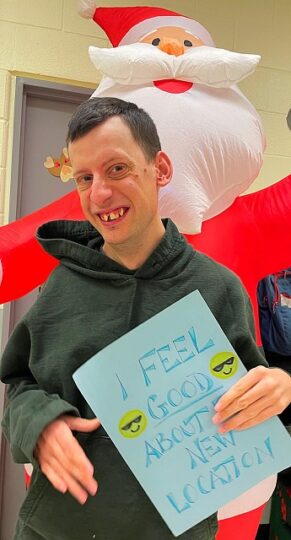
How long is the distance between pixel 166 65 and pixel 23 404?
758mm

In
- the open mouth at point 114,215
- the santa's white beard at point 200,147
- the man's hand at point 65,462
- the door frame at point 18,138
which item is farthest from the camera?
the door frame at point 18,138

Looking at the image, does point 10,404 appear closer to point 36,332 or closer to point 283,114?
point 36,332

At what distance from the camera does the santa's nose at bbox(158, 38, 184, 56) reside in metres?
1.05

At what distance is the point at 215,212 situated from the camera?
1053mm

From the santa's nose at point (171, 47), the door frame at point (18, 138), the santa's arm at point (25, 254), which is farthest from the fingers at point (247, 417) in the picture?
the door frame at point (18, 138)

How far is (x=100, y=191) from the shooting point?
57 cm

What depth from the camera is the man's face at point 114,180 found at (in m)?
0.57

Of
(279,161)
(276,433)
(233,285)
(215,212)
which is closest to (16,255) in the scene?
(215,212)

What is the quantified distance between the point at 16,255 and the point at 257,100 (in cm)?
122

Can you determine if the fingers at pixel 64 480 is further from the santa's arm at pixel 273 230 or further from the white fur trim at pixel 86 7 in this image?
the white fur trim at pixel 86 7

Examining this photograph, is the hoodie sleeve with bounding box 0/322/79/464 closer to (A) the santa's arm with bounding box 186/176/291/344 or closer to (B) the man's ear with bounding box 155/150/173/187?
(B) the man's ear with bounding box 155/150/173/187

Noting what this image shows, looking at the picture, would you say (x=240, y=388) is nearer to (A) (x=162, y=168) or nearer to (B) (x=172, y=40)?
(A) (x=162, y=168)

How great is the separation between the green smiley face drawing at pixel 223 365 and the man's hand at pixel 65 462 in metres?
0.16

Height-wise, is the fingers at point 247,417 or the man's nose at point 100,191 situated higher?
the man's nose at point 100,191
